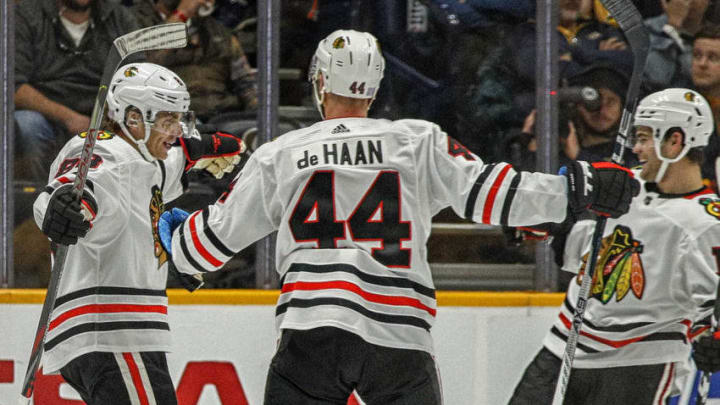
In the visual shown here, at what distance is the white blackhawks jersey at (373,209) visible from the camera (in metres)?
2.09

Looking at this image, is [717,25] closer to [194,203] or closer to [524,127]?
[524,127]

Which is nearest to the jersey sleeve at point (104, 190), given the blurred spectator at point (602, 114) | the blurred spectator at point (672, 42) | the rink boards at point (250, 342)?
→ the rink boards at point (250, 342)

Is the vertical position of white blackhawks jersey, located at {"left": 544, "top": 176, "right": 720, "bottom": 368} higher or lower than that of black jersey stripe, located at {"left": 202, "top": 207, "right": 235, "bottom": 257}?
lower

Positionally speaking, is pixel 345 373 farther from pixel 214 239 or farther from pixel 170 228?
pixel 170 228

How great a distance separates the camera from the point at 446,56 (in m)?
3.70

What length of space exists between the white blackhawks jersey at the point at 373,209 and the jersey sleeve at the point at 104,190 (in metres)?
0.54

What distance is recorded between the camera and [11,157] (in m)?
3.60

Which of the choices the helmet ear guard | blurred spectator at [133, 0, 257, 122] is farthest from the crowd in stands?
the helmet ear guard

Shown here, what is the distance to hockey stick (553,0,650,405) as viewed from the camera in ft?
8.16

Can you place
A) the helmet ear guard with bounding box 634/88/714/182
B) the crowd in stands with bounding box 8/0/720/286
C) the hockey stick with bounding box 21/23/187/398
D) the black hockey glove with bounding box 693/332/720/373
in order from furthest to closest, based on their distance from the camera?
the crowd in stands with bounding box 8/0/720/286, the helmet ear guard with bounding box 634/88/714/182, the black hockey glove with bounding box 693/332/720/373, the hockey stick with bounding box 21/23/187/398

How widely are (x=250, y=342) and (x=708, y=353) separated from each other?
1522 millimetres

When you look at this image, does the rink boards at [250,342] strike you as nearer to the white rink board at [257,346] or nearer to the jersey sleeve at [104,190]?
the white rink board at [257,346]

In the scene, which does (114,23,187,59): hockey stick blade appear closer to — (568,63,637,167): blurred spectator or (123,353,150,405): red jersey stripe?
(123,353,150,405): red jersey stripe

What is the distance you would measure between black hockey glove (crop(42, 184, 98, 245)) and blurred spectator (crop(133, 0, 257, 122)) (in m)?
1.35
